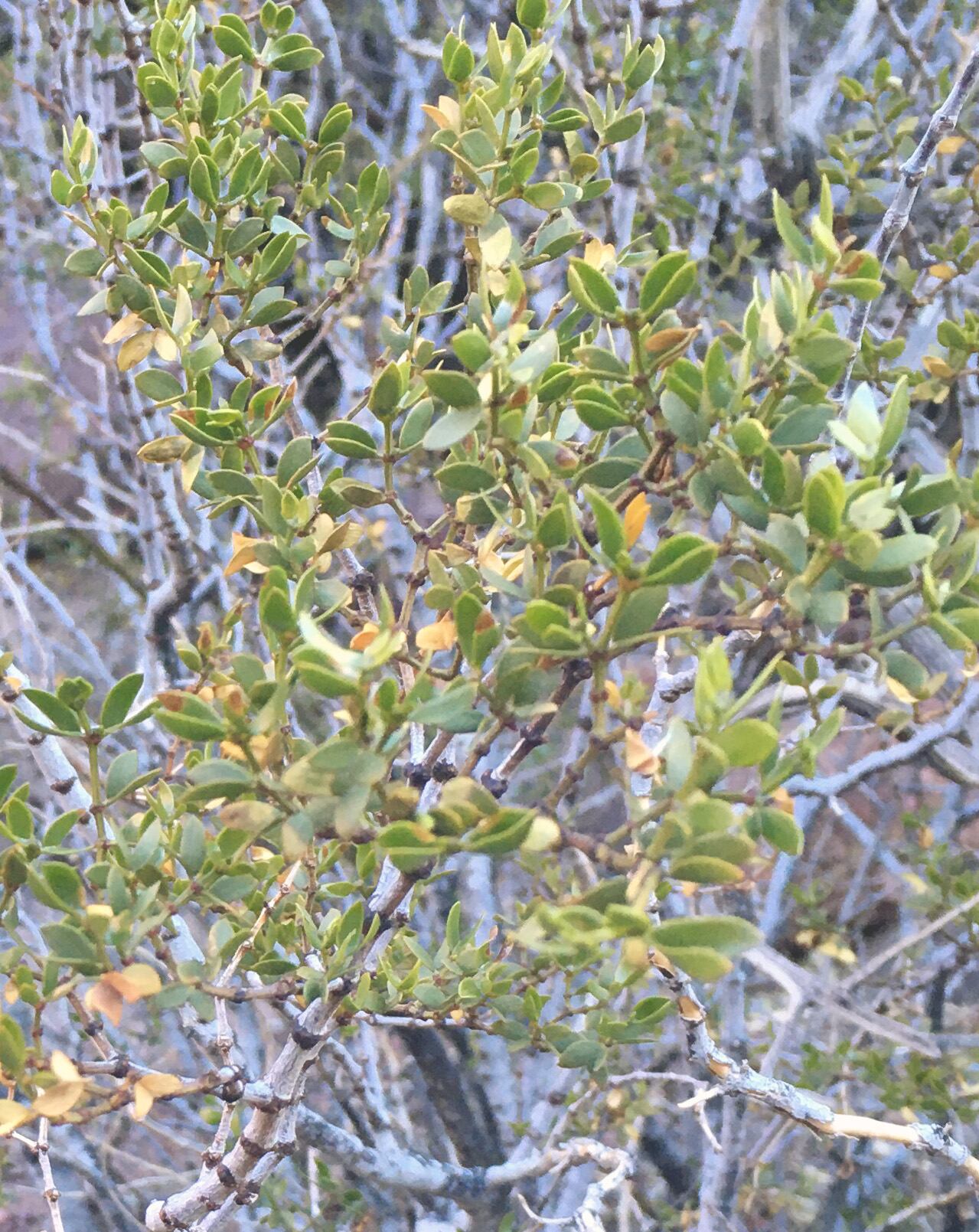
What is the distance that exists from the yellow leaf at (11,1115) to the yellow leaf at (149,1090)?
4 cm

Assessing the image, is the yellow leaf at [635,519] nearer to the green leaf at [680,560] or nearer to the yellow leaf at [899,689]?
the green leaf at [680,560]

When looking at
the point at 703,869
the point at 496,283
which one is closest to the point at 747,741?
the point at 703,869

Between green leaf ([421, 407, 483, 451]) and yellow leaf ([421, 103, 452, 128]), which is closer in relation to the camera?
green leaf ([421, 407, 483, 451])

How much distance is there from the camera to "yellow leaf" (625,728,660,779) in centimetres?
40

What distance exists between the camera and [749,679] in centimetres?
168

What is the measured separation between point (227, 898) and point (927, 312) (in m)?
1.51

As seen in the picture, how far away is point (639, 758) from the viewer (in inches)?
15.8

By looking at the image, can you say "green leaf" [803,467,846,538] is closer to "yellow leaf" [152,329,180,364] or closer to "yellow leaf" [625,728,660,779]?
"yellow leaf" [625,728,660,779]

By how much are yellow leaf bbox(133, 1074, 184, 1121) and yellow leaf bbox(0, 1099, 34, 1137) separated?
0.14 feet

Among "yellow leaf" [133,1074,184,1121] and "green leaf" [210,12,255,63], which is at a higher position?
"green leaf" [210,12,255,63]

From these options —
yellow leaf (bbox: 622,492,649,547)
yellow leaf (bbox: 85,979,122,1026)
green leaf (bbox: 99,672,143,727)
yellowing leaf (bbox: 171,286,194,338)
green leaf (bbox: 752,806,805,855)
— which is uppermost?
yellowing leaf (bbox: 171,286,194,338)

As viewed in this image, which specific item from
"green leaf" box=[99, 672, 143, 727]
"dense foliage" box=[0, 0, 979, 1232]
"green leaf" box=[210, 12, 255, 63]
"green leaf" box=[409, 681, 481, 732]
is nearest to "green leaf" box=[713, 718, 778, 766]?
"dense foliage" box=[0, 0, 979, 1232]

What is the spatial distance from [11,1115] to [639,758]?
1.00ft

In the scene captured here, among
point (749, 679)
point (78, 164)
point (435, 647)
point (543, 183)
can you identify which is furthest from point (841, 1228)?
point (78, 164)
